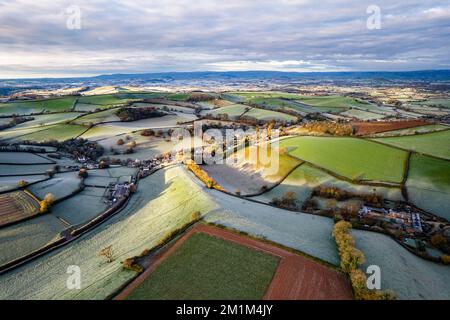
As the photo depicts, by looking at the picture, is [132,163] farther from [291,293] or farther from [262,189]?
[291,293]

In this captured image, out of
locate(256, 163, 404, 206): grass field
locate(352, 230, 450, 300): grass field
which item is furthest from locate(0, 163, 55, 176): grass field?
locate(352, 230, 450, 300): grass field

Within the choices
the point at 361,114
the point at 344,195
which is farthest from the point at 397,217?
the point at 361,114

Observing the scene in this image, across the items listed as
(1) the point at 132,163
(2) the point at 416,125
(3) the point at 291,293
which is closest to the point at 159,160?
(1) the point at 132,163

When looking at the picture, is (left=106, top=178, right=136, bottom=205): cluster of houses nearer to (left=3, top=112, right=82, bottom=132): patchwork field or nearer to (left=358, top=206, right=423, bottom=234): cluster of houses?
(left=358, top=206, right=423, bottom=234): cluster of houses

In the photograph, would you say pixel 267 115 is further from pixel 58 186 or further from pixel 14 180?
pixel 14 180

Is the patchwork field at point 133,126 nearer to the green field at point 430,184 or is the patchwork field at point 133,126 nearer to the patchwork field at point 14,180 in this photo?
the patchwork field at point 14,180
